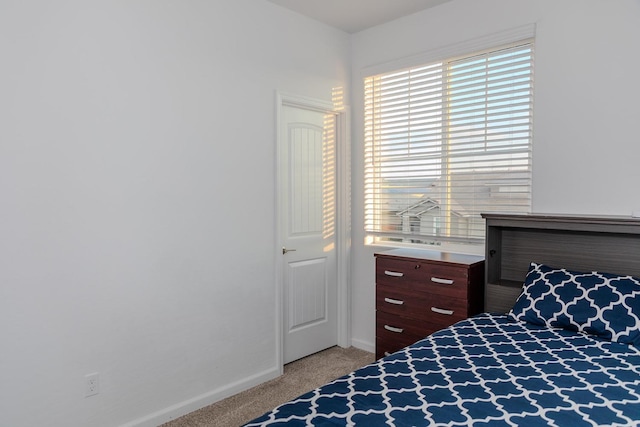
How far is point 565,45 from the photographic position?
103 inches

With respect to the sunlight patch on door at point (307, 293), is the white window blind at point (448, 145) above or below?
above

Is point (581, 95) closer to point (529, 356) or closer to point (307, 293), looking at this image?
point (529, 356)

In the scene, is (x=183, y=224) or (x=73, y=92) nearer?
(x=73, y=92)

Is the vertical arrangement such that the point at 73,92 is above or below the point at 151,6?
below

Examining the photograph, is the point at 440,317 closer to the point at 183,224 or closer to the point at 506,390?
the point at 506,390

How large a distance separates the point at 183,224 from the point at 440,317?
177cm

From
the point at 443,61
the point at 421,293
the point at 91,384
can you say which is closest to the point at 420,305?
the point at 421,293

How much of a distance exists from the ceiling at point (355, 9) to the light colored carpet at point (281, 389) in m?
2.76

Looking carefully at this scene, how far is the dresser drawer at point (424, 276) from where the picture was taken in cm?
276

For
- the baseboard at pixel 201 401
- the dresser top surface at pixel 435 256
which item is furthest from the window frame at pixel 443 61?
the baseboard at pixel 201 401

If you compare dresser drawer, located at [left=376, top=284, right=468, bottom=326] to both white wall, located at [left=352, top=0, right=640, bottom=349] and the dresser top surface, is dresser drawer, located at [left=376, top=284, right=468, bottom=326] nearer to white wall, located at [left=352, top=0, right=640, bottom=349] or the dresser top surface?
the dresser top surface

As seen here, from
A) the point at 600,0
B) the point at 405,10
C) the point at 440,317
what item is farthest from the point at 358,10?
the point at 440,317

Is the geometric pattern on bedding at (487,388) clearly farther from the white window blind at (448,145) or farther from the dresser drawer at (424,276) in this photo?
the white window blind at (448,145)

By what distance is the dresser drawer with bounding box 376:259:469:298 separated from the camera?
2.76 meters
